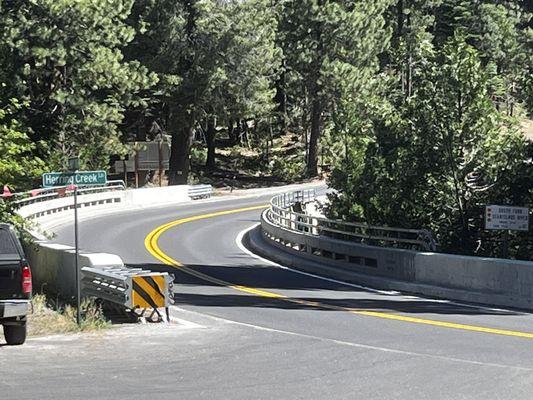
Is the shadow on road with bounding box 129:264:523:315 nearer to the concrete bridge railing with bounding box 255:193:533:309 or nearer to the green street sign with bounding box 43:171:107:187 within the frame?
the concrete bridge railing with bounding box 255:193:533:309

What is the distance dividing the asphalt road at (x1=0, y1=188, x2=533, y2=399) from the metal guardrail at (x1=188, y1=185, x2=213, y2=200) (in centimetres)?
3241

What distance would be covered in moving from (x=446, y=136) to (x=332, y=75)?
40.7 metres

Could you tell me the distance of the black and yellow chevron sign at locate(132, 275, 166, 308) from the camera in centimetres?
1416

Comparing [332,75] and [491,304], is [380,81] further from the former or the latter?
[491,304]

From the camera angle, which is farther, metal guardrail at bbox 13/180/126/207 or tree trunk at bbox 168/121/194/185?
tree trunk at bbox 168/121/194/185

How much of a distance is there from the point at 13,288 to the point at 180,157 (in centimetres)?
4990

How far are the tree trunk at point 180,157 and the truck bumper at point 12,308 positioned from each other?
48318mm

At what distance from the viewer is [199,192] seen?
5325 centimetres

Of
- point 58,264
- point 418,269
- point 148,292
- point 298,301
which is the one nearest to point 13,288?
point 148,292

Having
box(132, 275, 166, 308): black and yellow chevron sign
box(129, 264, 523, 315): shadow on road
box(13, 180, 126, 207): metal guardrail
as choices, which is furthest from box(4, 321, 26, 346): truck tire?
box(13, 180, 126, 207): metal guardrail

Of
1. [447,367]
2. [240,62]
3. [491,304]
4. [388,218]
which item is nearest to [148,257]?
[388,218]

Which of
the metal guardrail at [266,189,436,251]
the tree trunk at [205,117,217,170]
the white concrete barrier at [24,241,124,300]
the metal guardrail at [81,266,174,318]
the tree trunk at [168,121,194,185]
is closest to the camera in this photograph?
the metal guardrail at [81,266,174,318]

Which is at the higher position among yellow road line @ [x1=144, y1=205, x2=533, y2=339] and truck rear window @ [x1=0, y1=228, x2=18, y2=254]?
truck rear window @ [x1=0, y1=228, x2=18, y2=254]

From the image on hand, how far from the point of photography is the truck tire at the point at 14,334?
41.2 ft
